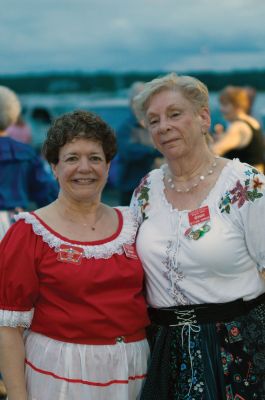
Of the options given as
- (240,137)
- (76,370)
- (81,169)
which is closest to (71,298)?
(76,370)

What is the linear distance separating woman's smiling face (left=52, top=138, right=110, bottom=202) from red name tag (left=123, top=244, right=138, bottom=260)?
0.74ft

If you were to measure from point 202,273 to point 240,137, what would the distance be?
3.66m

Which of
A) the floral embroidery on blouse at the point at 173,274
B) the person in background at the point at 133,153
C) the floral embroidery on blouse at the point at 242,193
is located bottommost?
the floral embroidery on blouse at the point at 173,274

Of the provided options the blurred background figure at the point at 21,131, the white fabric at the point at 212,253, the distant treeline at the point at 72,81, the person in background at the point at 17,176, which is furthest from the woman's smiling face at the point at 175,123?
the distant treeline at the point at 72,81

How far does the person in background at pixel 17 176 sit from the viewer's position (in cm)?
449

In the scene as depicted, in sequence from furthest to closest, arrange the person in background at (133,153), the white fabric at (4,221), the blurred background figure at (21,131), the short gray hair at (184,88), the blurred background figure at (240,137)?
the blurred background figure at (21,131)
the blurred background figure at (240,137)
the person in background at (133,153)
the white fabric at (4,221)
the short gray hair at (184,88)

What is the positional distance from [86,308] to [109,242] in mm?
263

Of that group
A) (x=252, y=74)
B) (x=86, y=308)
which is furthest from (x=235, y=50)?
(x=86, y=308)

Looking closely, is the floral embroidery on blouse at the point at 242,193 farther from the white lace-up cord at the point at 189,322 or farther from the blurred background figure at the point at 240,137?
the blurred background figure at the point at 240,137

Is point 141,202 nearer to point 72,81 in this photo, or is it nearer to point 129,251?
point 129,251

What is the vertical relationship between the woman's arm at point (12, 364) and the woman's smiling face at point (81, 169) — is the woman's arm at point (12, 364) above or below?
below

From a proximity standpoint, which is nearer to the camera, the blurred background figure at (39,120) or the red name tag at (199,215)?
the red name tag at (199,215)

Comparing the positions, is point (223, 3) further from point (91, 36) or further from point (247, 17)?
point (91, 36)

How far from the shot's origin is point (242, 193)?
8.53 feet
